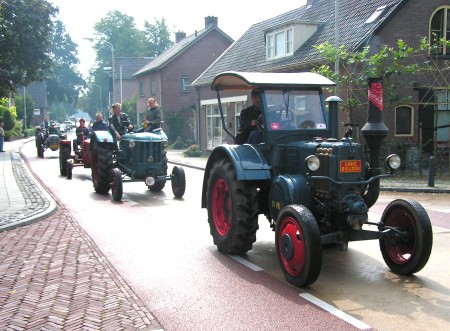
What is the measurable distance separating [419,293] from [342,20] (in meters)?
19.0

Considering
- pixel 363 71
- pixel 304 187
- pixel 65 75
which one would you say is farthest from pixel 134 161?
pixel 65 75

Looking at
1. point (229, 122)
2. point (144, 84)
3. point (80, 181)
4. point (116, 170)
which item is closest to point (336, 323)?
point (116, 170)

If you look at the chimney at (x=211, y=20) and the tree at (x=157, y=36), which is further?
the tree at (x=157, y=36)

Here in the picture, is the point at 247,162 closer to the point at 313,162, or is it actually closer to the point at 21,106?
the point at 313,162

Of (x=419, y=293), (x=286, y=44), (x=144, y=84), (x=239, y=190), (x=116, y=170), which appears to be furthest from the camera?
(x=144, y=84)

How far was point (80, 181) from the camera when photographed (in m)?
15.8

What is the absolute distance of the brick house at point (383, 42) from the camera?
1947 cm

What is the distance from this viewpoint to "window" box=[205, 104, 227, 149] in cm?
3031

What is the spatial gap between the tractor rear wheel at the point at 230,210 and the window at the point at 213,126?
2247cm

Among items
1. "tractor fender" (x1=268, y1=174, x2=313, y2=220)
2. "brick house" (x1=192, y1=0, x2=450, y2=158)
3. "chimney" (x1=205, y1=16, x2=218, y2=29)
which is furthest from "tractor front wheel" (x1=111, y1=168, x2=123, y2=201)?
"chimney" (x1=205, y1=16, x2=218, y2=29)

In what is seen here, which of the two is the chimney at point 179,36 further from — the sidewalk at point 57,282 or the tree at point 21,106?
the sidewalk at point 57,282

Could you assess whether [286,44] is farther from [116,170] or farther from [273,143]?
[273,143]

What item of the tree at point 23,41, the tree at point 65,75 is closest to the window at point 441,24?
the tree at point 23,41

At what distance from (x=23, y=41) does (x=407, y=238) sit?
31898 mm
